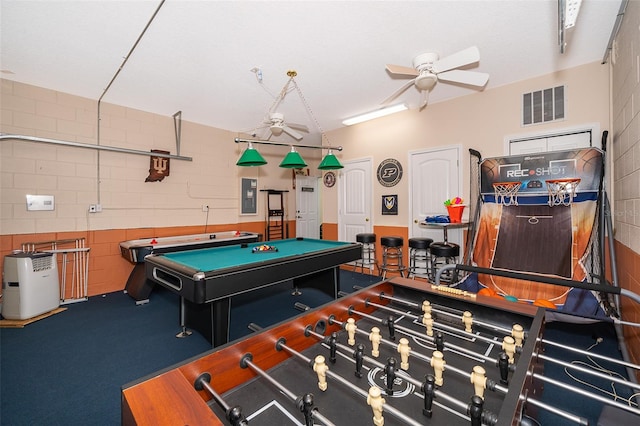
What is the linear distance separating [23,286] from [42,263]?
0.31 meters

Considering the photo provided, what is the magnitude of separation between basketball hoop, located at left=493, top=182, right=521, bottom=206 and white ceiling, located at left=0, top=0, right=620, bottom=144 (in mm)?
1440

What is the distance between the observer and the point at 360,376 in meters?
1.01

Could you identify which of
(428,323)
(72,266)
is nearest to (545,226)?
(428,323)

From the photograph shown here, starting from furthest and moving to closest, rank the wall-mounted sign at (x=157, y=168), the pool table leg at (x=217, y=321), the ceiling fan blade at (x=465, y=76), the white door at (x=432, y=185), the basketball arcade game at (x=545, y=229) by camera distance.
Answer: the wall-mounted sign at (x=157, y=168), the white door at (x=432, y=185), the ceiling fan blade at (x=465, y=76), the basketball arcade game at (x=545, y=229), the pool table leg at (x=217, y=321)

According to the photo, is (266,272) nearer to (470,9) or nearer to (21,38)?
(470,9)

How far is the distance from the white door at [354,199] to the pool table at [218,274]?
7.03 feet

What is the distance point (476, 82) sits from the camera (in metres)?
3.00

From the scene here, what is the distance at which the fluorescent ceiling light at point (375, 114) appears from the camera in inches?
172

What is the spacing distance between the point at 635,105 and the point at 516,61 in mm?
1432

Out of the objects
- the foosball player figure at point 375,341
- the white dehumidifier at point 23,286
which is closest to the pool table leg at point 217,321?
the foosball player figure at point 375,341

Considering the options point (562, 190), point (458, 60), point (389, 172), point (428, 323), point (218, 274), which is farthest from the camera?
point (389, 172)

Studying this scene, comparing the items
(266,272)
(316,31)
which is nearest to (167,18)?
(316,31)

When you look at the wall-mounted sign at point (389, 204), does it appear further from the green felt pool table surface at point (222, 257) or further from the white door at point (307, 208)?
the white door at point (307, 208)

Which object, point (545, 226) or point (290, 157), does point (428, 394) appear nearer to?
point (290, 157)
